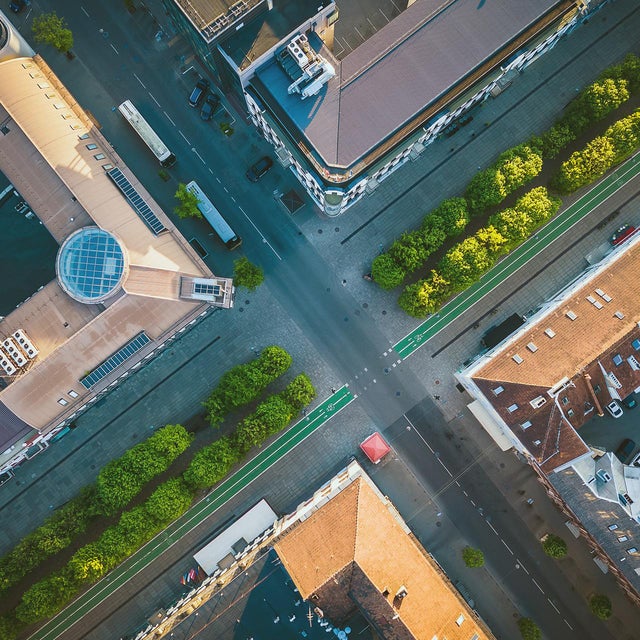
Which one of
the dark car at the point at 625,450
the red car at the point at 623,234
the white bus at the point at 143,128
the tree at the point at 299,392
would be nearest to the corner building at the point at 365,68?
the white bus at the point at 143,128

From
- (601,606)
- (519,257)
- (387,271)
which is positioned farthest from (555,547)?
(387,271)

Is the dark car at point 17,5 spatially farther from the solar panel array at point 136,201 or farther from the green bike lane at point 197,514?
the green bike lane at point 197,514

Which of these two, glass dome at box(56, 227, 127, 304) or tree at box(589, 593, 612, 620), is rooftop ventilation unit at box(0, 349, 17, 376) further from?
tree at box(589, 593, 612, 620)

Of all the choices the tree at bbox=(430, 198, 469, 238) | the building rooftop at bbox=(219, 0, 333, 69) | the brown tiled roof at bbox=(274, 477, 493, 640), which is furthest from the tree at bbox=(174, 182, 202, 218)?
the brown tiled roof at bbox=(274, 477, 493, 640)

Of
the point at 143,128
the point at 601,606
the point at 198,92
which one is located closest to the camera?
the point at 601,606

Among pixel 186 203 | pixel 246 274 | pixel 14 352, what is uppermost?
pixel 186 203

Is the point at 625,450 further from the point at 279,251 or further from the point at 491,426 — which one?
the point at 279,251

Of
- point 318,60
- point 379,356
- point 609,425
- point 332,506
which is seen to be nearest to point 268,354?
point 379,356
